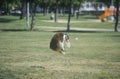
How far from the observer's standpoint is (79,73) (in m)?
14.7

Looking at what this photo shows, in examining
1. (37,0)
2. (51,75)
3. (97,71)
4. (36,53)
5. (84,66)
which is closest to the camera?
(51,75)

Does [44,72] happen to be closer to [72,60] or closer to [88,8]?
[72,60]

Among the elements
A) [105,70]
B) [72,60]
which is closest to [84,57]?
[72,60]

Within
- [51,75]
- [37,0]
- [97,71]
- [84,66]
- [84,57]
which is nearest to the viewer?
[51,75]

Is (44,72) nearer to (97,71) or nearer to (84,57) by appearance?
(97,71)

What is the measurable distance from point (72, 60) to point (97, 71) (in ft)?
11.9

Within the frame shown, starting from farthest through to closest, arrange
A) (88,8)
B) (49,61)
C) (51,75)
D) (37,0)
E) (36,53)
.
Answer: (88,8)
(37,0)
(36,53)
(49,61)
(51,75)

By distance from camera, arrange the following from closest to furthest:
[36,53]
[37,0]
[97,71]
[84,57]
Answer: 1. [97,71]
2. [84,57]
3. [36,53]
4. [37,0]

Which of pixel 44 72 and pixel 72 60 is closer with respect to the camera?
pixel 44 72

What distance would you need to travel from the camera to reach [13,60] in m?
18.5

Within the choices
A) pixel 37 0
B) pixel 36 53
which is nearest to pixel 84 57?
pixel 36 53

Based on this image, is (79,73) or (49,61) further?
(49,61)

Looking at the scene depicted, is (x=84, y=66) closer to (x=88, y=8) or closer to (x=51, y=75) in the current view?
(x=51, y=75)

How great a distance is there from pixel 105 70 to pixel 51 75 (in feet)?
8.46
